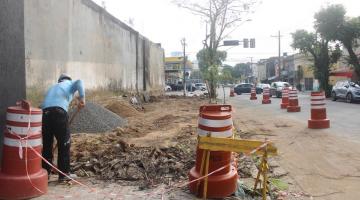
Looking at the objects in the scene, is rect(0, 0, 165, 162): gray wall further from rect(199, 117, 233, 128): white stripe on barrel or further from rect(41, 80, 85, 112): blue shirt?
rect(199, 117, 233, 128): white stripe on barrel

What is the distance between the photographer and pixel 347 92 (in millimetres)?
31672

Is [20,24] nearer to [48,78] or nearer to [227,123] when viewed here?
[227,123]

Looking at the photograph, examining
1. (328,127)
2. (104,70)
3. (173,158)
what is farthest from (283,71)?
(173,158)

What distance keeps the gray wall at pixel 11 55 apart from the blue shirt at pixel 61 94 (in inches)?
21.2

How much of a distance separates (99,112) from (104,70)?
26.9 ft

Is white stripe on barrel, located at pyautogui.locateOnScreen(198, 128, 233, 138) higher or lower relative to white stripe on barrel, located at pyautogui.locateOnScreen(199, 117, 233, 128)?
lower

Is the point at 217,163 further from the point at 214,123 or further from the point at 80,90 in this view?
the point at 80,90

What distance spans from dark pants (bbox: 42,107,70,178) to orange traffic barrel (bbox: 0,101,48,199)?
0.77 meters

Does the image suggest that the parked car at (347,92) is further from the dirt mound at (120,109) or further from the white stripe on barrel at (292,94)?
the dirt mound at (120,109)

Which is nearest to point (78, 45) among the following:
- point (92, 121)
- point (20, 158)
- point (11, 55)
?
point (92, 121)

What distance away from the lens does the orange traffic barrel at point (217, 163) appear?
5.83m

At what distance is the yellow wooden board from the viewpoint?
5430 millimetres

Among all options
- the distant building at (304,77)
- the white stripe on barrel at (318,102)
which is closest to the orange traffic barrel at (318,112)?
the white stripe on barrel at (318,102)

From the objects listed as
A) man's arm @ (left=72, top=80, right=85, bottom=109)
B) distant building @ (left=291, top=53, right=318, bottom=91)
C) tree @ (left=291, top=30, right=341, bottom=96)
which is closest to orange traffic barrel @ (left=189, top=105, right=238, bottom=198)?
man's arm @ (left=72, top=80, right=85, bottom=109)
